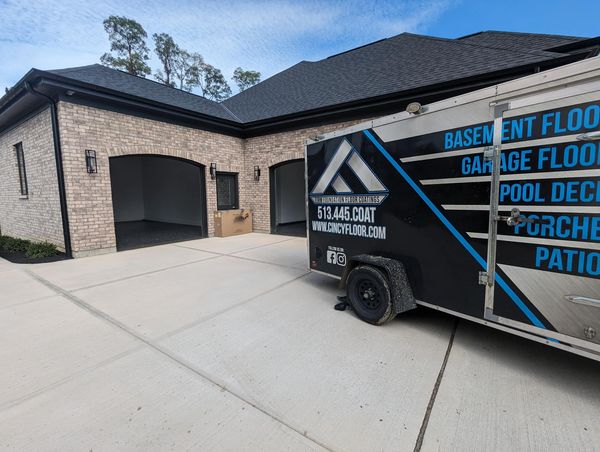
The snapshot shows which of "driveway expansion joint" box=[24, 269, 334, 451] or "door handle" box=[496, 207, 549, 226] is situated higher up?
"door handle" box=[496, 207, 549, 226]

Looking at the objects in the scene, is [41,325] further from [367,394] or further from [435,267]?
[435,267]

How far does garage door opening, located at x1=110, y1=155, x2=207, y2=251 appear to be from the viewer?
13383 mm

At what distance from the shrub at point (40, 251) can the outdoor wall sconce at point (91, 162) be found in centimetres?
218

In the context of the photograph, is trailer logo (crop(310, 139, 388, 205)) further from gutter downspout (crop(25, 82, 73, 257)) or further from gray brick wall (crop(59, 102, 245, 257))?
gutter downspout (crop(25, 82, 73, 257))

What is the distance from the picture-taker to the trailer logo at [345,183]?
3340 mm

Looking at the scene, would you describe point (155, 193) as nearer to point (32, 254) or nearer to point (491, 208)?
point (32, 254)

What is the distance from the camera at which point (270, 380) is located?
230cm

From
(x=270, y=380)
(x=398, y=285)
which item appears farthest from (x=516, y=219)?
(x=270, y=380)

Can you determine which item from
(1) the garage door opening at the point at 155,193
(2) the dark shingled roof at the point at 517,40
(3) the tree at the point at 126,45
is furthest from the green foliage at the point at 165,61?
(2) the dark shingled roof at the point at 517,40

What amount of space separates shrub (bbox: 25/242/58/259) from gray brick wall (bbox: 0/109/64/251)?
188 mm

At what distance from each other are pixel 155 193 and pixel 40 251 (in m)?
8.72

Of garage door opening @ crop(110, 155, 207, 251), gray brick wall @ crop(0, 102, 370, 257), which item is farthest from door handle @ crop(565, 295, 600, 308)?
garage door opening @ crop(110, 155, 207, 251)

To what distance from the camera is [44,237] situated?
7855 mm

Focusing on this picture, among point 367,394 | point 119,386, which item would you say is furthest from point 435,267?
point 119,386
